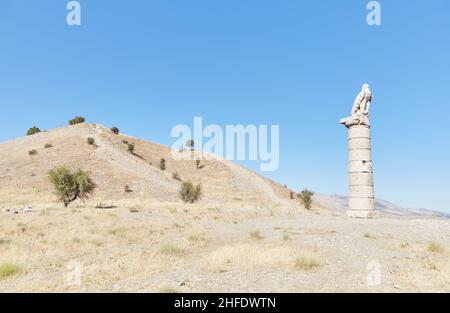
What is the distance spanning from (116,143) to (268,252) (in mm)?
64828

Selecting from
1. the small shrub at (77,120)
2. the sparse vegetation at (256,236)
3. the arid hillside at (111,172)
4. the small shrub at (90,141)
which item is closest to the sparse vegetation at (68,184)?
the arid hillside at (111,172)

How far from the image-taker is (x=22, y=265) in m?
11.7

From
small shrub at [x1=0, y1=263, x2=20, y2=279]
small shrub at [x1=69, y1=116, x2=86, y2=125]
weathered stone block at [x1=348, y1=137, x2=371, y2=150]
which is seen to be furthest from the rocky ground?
small shrub at [x1=69, y1=116, x2=86, y2=125]

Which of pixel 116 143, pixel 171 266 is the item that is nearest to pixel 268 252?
pixel 171 266

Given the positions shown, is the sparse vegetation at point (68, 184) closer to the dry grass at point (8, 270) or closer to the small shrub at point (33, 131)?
the dry grass at point (8, 270)

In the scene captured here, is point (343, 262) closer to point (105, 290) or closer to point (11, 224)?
point (105, 290)

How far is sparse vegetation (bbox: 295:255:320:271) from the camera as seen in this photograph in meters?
11.3

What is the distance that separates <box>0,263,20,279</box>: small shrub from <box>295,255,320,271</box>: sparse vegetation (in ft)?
29.0

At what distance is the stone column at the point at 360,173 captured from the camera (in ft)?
87.5

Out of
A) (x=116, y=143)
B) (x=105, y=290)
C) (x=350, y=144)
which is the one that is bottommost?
(x=105, y=290)

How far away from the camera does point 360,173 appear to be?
2702cm

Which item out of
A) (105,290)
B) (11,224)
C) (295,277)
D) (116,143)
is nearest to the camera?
(105,290)

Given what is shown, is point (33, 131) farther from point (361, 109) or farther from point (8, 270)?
point (8, 270)

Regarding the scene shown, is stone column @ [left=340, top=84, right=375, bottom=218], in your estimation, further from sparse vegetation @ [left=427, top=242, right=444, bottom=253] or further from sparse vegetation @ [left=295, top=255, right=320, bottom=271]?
sparse vegetation @ [left=295, top=255, right=320, bottom=271]
